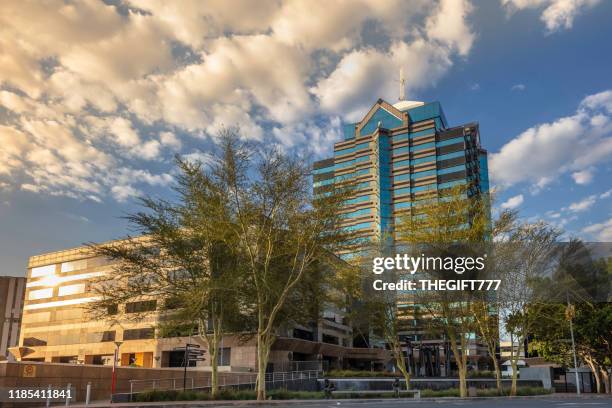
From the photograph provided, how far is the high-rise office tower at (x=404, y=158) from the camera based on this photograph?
144 meters

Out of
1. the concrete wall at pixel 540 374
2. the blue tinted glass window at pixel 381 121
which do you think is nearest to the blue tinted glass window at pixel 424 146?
the blue tinted glass window at pixel 381 121

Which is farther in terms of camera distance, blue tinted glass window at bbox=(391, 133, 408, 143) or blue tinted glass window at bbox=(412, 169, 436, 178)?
blue tinted glass window at bbox=(391, 133, 408, 143)

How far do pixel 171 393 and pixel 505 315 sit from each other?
2513 centimetres

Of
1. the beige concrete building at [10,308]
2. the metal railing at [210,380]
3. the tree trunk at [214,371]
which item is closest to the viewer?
the tree trunk at [214,371]

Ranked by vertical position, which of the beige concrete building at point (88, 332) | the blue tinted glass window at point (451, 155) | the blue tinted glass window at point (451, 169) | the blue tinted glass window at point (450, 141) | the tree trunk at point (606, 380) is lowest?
the tree trunk at point (606, 380)

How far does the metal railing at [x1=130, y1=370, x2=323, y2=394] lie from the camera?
34.6 meters

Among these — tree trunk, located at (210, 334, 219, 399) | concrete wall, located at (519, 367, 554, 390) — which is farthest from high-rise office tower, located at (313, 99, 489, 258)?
tree trunk, located at (210, 334, 219, 399)

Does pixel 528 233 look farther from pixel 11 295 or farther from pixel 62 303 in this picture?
pixel 11 295

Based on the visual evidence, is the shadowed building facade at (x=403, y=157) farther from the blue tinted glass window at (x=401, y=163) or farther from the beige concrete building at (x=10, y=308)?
the beige concrete building at (x=10, y=308)

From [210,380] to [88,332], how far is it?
5196 centimetres

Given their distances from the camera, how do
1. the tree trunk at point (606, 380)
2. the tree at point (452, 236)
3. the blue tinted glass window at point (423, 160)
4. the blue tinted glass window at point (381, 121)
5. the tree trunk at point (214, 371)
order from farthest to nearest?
1. the blue tinted glass window at point (381, 121)
2. the blue tinted glass window at point (423, 160)
3. the tree trunk at point (606, 380)
4. the tree at point (452, 236)
5. the tree trunk at point (214, 371)

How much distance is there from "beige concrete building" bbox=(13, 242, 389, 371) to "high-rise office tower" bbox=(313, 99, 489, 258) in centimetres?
5514

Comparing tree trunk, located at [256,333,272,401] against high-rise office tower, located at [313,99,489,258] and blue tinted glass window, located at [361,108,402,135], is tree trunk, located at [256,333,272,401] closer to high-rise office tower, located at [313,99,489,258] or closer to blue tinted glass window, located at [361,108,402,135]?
high-rise office tower, located at [313,99,489,258]

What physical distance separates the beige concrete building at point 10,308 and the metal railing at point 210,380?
77802 millimetres
